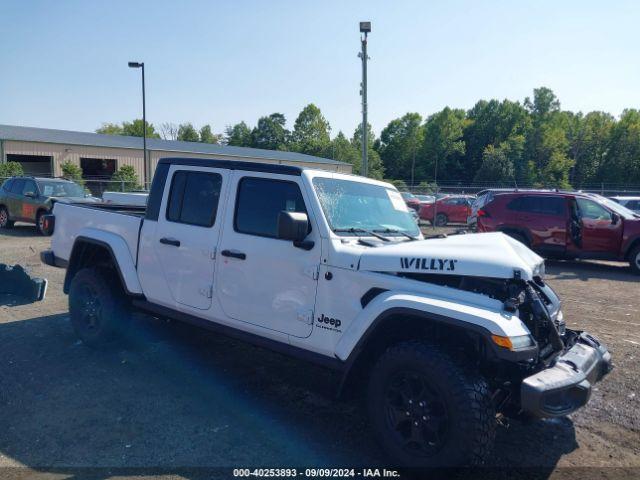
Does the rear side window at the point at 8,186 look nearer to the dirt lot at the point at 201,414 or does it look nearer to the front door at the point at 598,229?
the dirt lot at the point at 201,414

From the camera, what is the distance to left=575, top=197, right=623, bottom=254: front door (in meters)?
11.2

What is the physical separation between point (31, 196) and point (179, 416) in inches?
560

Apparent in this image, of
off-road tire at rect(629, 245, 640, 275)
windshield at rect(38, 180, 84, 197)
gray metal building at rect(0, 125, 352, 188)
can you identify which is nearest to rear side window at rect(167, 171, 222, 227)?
off-road tire at rect(629, 245, 640, 275)

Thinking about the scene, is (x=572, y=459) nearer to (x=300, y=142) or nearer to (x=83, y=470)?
(x=83, y=470)

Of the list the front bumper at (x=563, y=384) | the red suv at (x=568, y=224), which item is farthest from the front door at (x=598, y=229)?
the front bumper at (x=563, y=384)

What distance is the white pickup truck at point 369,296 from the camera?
3031 mm

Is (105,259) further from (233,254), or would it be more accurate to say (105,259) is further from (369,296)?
(369,296)

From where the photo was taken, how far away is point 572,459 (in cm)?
353

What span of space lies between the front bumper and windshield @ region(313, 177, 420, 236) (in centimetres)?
165

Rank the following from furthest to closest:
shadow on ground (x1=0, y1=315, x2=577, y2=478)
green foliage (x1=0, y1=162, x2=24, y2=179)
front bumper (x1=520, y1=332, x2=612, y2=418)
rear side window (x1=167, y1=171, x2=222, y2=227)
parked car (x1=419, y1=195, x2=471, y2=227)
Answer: green foliage (x1=0, y1=162, x2=24, y2=179) < parked car (x1=419, y1=195, x2=471, y2=227) < rear side window (x1=167, y1=171, x2=222, y2=227) < shadow on ground (x1=0, y1=315, x2=577, y2=478) < front bumper (x1=520, y1=332, x2=612, y2=418)

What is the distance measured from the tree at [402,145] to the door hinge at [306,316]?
254 feet

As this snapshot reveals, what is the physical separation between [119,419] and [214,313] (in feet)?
3.57

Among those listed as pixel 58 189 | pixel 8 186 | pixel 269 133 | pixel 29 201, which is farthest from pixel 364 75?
pixel 269 133

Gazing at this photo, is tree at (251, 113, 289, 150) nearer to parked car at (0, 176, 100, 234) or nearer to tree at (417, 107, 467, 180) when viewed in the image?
tree at (417, 107, 467, 180)
